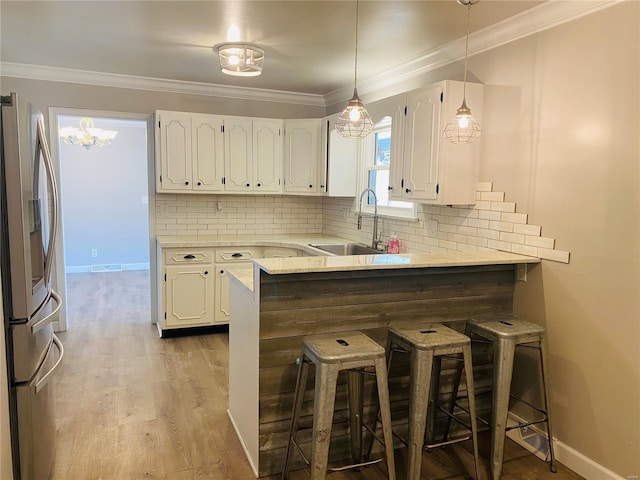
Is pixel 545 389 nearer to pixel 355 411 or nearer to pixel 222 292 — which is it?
pixel 355 411

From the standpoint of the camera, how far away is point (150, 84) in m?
4.41

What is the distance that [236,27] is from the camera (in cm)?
291

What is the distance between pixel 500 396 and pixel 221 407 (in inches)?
68.7

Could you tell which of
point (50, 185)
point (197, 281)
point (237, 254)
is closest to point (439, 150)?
point (50, 185)

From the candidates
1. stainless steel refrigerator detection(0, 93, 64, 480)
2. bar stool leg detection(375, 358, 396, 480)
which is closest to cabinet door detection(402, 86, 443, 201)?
bar stool leg detection(375, 358, 396, 480)

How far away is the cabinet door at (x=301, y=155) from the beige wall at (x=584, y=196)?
6.88 feet

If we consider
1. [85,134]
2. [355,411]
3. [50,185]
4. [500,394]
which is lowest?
[355,411]

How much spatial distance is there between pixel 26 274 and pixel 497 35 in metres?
2.79

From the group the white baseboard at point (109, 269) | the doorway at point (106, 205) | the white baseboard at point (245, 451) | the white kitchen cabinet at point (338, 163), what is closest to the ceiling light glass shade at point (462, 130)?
the white kitchen cabinet at point (338, 163)

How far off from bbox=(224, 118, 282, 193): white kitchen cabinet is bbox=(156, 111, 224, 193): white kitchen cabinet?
0.10 meters

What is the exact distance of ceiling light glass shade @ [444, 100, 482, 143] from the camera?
93.3 inches

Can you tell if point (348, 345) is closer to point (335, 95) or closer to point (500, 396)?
point (500, 396)

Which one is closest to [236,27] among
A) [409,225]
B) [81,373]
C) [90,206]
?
[409,225]

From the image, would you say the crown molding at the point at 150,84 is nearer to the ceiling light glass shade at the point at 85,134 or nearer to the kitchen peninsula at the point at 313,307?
the ceiling light glass shade at the point at 85,134
